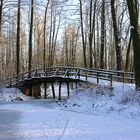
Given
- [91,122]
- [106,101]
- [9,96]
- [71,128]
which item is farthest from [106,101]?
[9,96]

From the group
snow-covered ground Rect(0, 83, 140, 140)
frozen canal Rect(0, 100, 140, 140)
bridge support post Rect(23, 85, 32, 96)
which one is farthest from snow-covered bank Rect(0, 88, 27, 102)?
frozen canal Rect(0, 100, 140, 140)

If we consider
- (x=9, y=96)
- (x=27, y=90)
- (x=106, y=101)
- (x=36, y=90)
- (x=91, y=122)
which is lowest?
(x=36, y=90)

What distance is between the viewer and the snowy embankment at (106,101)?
17.1m

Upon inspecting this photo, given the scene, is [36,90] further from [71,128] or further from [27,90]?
[71,128]

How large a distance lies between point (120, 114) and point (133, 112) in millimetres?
865

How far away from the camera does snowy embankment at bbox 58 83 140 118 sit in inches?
671

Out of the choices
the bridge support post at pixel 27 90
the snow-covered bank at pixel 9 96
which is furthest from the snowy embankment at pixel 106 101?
the bridge support post at pixel 27 90

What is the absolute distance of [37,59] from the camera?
3022 inches

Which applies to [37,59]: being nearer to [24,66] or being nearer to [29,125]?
[24,66]

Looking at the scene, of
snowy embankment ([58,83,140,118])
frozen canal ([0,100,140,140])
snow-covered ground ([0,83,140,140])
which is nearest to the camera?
frozen canal ([0,100,140,140])

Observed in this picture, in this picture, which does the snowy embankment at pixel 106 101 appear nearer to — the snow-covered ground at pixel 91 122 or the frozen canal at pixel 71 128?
the snow-covered ground at pixel 91 122

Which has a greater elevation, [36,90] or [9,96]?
A: [9,96]

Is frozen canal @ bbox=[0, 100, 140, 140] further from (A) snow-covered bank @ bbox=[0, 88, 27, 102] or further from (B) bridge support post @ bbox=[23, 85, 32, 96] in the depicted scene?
(B) bridge support post @ bbox=[23, 85, 32, 96]

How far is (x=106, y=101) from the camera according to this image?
770 inches
